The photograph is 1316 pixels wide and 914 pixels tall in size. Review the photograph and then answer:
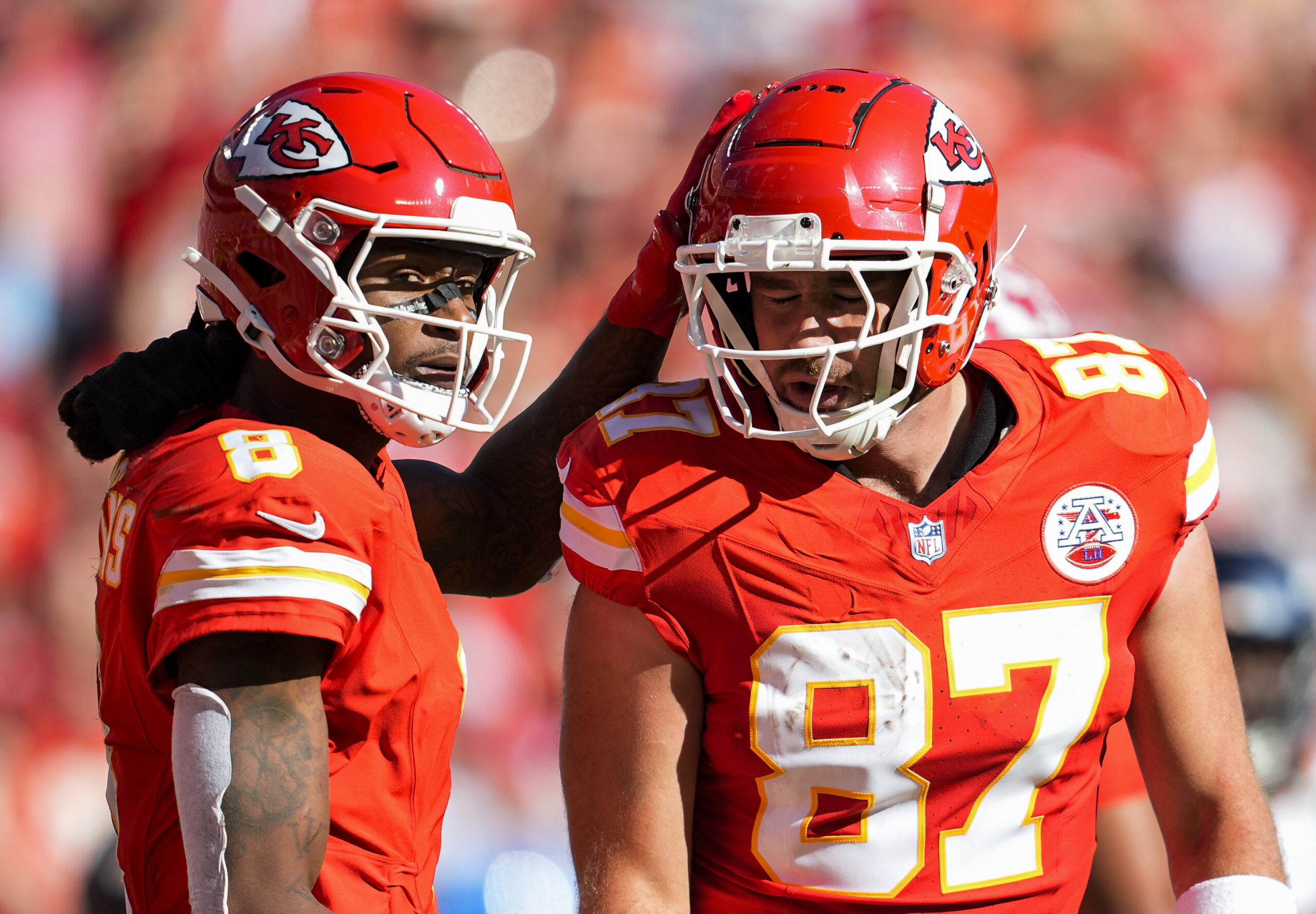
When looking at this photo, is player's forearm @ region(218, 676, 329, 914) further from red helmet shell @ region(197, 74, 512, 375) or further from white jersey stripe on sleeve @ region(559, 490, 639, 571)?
red helmet shell @ region(197, 74, 512, 375)

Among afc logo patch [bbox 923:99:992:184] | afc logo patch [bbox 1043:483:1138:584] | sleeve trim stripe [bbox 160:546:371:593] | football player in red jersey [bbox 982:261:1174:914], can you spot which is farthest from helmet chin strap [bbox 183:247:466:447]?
football player in red jersey [bbox 982:261:1174:914]

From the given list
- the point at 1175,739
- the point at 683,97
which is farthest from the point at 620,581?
the point at 683,97

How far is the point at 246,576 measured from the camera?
4.81ft

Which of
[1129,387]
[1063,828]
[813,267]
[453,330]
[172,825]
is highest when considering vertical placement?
[813,267]

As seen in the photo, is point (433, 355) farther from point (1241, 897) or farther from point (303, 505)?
point (1241, 897)

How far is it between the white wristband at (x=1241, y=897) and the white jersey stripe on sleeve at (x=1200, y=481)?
1.65 ft

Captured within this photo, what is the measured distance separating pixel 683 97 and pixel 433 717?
3.45 m

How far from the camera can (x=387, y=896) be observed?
5.52 feet

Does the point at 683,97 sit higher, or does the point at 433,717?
the point at 683,97

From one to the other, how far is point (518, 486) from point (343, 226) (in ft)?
2.39

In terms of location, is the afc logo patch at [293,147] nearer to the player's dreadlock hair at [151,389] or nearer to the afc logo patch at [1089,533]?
the player's dreadlock hair at [151,389]

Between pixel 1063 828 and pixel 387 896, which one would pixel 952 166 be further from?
pixel 387 896

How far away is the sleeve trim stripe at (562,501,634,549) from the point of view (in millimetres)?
1712

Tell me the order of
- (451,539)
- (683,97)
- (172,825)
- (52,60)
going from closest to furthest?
(172,825) → (451,539) → (52,60) → (683,97)
